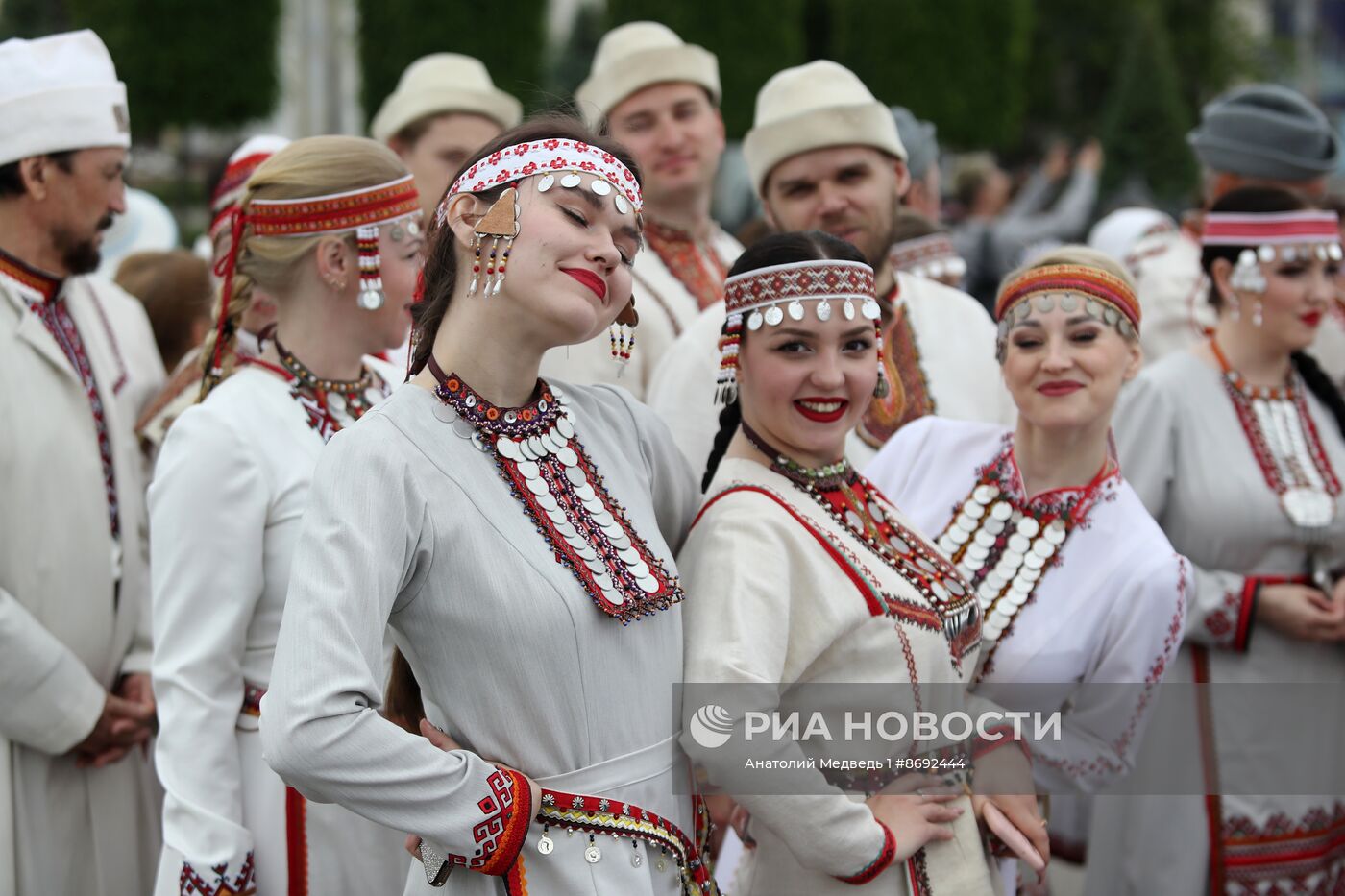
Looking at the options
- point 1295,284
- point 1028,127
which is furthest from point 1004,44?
point 1295,284

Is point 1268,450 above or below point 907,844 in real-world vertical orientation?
above

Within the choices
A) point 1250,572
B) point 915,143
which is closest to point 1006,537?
point 1250,572

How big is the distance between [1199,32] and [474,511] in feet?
99.5

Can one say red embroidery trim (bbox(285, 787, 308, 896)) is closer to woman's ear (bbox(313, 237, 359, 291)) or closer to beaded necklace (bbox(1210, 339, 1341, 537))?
woman's ear (bbox(313, 237, 359, 291))

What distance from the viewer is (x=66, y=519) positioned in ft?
10.4

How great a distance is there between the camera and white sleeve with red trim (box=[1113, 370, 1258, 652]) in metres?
3.63

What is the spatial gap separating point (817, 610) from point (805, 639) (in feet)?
0.17

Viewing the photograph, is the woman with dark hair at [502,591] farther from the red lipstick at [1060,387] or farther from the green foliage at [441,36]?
the green foliage at [441,36]

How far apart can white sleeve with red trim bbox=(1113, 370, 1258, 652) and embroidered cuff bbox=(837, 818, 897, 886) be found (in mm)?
1550

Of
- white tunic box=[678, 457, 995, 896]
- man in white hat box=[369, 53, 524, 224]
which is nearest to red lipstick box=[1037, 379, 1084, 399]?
white tunic box=[678, 457, 995, 896]

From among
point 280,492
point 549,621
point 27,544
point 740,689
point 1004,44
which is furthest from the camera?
point 1004,44

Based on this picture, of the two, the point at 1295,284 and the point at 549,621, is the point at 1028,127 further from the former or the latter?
the point at 549,621

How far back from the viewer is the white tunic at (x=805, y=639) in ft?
7.48

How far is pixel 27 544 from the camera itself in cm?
309
